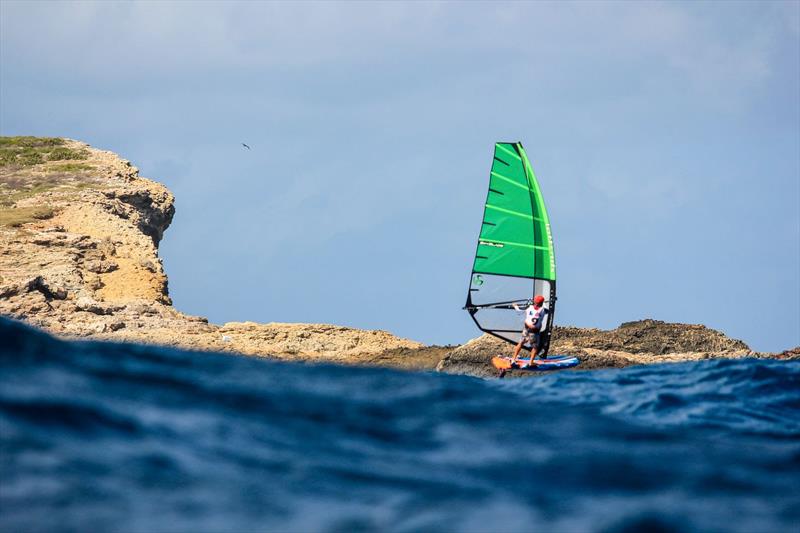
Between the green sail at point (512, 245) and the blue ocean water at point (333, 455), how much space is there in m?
12.5

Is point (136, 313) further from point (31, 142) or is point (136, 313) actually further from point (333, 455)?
point (333, 455)

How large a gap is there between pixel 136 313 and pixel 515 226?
1173cm

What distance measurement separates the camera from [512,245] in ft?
75.7

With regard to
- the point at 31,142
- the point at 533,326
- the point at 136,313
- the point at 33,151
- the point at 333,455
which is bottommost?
the point at 333,455

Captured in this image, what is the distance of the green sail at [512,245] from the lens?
75.4 ft

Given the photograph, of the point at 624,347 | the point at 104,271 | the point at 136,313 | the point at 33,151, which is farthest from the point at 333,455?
the point at 33,151

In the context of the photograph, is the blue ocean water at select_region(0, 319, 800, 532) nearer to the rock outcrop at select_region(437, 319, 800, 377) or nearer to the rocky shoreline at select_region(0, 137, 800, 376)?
the rock outcrop at select_region(437, 319, 800, 377)

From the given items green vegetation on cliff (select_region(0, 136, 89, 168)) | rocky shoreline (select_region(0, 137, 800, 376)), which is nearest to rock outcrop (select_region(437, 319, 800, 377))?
rocky shoreline (select_region(0, 137, 800, 376))

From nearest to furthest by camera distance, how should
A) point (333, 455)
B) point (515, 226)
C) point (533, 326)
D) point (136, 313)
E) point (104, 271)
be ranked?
1. point (333, 455)
2. point (533, 326)
3. point (515, 226)
4. point (136, 313)
5. point (104, 271)

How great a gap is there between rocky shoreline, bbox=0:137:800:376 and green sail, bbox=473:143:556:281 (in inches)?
130

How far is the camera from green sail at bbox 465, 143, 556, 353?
2297cm

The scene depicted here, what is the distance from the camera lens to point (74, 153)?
142 feet

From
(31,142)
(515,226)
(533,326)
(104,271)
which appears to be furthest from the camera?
(31,142)

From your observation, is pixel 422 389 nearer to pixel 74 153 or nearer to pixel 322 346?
pixel 322 346
